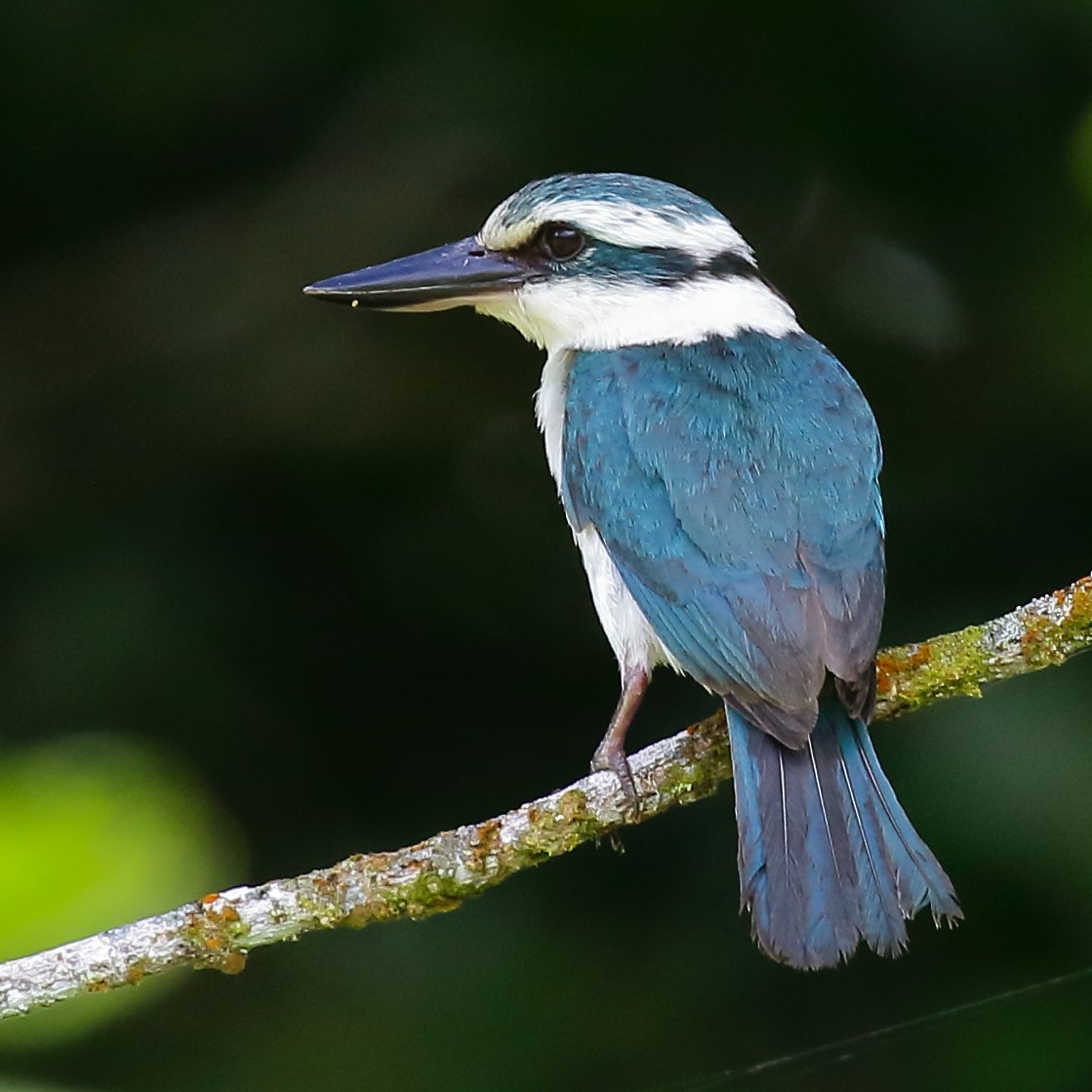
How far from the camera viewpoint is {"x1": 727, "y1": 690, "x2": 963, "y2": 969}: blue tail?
Answer: 2.39 meters

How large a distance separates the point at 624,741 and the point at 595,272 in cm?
92

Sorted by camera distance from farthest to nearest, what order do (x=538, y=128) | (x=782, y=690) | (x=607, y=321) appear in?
1. (x=538, y=128)
2. (x=607, y=321)
3. (x=782, y=690)

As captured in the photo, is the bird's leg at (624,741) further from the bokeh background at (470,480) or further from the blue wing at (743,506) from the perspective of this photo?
the bokeh background at (470,480)

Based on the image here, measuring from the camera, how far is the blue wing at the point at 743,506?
248 centimetres

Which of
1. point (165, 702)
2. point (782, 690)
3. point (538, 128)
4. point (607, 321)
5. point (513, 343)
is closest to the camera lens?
point (782, 690)

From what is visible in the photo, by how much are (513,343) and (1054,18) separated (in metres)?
1.43

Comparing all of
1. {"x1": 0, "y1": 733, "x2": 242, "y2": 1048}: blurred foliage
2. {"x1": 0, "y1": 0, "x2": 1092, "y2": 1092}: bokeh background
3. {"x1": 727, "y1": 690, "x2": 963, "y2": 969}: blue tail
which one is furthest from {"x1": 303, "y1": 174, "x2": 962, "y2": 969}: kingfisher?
{"x1": 0, "y1": 733, "x2": 242, "y2": 1048}: blurred foliage

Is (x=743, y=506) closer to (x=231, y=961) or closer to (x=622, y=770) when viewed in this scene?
(x=622, y=770)

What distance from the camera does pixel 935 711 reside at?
3254 millimetres

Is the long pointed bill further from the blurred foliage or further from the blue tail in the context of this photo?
the blurred foliage

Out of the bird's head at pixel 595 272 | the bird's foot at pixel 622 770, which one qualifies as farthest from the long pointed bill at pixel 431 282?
the bird's foot at pixel 622 770

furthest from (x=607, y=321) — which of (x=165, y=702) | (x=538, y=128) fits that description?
(x=165, y=702)

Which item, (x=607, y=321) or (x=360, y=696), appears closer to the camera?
(x=607, y=321)

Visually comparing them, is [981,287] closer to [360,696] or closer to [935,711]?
[935,711]
